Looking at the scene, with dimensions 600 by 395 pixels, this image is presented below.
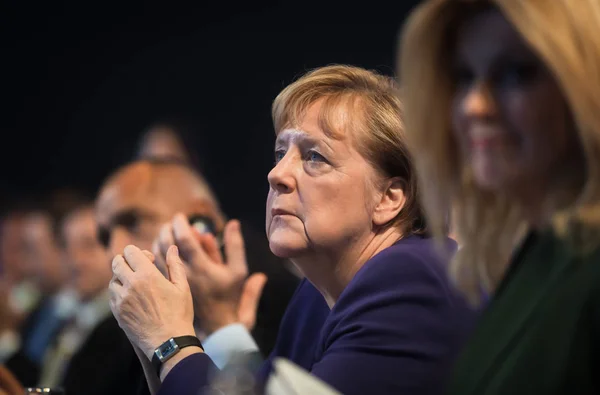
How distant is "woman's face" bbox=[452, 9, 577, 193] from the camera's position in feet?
3.88

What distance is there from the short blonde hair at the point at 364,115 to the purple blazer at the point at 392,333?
236 millimetres

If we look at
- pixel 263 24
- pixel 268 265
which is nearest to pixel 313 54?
pixel 263 24

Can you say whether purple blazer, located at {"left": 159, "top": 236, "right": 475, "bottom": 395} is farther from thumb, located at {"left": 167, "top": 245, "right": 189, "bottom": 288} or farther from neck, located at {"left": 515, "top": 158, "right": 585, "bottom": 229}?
neck, located at {"left": 515, "top": 158, "right": 585, "bottom": 229}

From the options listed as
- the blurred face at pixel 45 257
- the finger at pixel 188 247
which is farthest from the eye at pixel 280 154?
the blurred face at pixel 45 257

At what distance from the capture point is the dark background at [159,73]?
549 centimetres

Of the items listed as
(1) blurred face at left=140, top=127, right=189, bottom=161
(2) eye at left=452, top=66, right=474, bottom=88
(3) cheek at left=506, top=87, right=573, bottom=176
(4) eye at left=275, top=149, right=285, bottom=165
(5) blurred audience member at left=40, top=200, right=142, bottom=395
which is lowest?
(5) blurred audience member at left=40, top=200, right=142, bottom=395

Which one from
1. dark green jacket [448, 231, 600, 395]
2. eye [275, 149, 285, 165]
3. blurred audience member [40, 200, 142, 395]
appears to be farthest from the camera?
blurred audience member [40, 200, 142, 395]

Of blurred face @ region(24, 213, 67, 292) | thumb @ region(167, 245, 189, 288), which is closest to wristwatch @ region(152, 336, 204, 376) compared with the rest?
thumb @ region(167, 245, 189, 288)

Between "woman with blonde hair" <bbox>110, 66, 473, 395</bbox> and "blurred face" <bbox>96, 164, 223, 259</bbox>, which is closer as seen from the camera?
"woman with blonde hair" <bbox>110, 66, 473, 395</bbox>

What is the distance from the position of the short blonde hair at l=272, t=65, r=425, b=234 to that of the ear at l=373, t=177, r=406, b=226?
0.01 m

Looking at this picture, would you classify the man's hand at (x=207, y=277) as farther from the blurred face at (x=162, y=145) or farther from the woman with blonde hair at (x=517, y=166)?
the blurred face at (x=162, y=145)

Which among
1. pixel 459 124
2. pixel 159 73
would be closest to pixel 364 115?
pixel 459 124

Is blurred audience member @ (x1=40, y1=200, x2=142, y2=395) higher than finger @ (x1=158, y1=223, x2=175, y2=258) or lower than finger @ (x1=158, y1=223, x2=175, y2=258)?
lower

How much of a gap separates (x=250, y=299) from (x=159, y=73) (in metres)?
4.04
